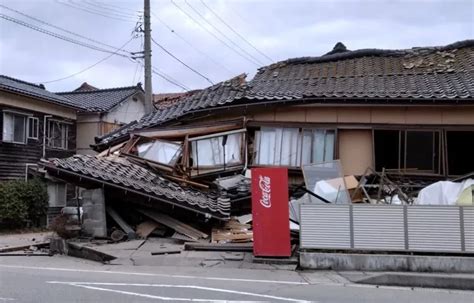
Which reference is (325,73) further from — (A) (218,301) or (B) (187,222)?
(A) (218,301)

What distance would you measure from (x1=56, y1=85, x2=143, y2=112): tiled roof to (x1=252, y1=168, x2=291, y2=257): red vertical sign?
62.0 ft

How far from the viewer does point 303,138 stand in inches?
629

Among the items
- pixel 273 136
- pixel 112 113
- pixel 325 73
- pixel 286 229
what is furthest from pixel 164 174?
pixel 112 113

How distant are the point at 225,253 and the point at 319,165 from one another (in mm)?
4648

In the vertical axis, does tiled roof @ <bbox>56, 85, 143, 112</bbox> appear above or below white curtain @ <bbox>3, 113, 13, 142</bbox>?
above

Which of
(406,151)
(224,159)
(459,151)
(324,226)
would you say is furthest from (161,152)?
(459,151)

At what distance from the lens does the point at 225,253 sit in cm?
1177

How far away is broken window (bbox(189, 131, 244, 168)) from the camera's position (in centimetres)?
1606

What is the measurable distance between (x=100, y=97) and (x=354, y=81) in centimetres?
1914

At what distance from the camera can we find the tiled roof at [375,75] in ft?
51.3

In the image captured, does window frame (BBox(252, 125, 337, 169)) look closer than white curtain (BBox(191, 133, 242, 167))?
Yes

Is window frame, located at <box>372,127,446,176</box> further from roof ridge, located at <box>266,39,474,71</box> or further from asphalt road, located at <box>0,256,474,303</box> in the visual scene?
asphalt road, located at <box>0,256,474,303</box>

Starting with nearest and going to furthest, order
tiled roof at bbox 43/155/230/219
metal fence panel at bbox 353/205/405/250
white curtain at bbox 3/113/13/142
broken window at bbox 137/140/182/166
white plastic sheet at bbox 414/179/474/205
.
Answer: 1. metal fence panel at bbox 353/205/405/250
2. white plastic sheet at bbox 414/179/474/205
3. tiled roof at bbox 43/155/230/219
4. broken window at bbox 137/140/182/166
5. white curtain at bbox 3/113/13/142

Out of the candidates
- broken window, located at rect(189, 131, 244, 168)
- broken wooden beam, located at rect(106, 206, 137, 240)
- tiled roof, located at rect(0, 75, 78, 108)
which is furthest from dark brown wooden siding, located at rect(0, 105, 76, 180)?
broken window, located at rect(189, 131, 244, 168)
